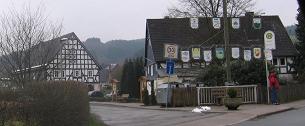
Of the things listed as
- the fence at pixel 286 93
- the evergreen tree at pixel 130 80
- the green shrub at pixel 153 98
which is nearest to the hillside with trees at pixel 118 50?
the evergreen tree at pixel 130 80

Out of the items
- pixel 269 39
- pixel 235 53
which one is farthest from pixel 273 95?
pixel 235 53

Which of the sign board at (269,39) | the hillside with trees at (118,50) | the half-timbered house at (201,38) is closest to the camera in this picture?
the sign board at (269,39)

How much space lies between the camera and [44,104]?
12500 millimetres

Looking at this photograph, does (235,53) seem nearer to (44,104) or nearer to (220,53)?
(220,53)

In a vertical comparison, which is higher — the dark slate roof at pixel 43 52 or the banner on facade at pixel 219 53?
the banner on facade at pixel 219 53

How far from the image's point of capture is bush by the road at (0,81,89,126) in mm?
12172

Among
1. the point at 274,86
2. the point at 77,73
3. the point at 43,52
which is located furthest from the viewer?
the point at 77,73

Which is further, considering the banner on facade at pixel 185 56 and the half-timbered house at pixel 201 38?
the half-timbered house at pixel 201 38

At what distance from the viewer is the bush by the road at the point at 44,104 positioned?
1217 cm

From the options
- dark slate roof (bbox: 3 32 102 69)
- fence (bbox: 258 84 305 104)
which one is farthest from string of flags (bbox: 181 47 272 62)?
dark slate roof (bbox: 3 32 102 69)

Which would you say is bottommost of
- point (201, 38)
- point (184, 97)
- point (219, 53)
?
point (184, 97)

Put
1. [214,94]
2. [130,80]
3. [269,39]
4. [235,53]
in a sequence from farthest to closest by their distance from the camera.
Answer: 1. [130,80]
2. [235,53]
3. [214,94]
4. [269,39]

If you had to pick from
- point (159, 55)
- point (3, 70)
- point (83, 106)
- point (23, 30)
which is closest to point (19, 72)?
point (3, 70)

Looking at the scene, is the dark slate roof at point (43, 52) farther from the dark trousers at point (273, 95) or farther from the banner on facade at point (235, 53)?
the banner on facade at point (235, 53)
